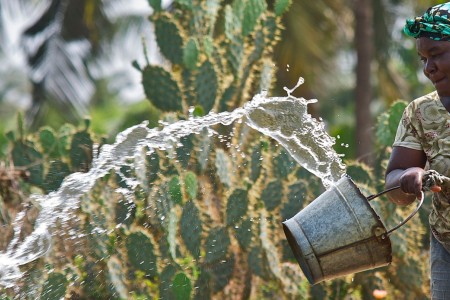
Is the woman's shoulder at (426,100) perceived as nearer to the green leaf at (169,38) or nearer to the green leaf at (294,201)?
the green leaf at (294,201)

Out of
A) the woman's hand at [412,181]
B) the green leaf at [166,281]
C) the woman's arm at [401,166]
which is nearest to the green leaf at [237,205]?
the green leaf at [166,281]

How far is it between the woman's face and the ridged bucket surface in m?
0.39

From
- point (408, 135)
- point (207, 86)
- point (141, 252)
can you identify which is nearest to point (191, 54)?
point (207, 86)

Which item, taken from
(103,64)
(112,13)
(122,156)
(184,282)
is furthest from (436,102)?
(103,64)

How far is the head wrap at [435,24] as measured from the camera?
275 cm

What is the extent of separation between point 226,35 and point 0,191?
1477 mm

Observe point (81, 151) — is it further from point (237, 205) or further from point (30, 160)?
point (237, 205)

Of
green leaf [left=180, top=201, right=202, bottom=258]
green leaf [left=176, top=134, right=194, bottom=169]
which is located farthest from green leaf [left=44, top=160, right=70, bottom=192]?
green leaf [left=180, top=201, right=202, bottom=258]

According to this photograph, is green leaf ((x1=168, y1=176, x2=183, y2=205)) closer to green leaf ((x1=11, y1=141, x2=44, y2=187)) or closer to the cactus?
the cactus

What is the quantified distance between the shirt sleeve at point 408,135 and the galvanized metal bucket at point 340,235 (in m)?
0.21

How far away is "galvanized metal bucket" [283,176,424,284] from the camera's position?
9.23 feet

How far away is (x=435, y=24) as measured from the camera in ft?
9.07

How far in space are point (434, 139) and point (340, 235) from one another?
0.40 metres

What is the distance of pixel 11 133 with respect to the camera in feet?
18.3
